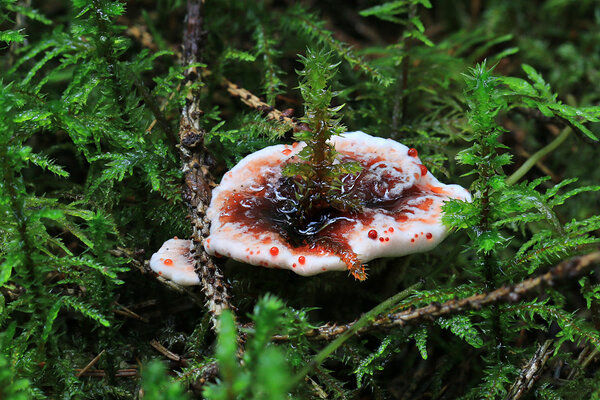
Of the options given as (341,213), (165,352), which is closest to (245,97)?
(341,213)

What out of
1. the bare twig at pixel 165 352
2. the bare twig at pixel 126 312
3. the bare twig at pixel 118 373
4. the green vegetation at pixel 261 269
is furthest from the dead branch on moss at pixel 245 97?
the bare twig at pixel 118 373

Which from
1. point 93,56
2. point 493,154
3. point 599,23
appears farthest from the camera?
point 599,23

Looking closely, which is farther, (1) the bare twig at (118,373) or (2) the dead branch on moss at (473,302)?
(1) the bare twig at (118,373)

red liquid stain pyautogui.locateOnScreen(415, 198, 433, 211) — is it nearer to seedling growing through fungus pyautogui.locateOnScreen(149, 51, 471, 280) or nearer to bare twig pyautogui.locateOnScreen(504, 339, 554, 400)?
seedling growing through fungus pyautogui.locateOnScreen(149, 51, 471, 280)

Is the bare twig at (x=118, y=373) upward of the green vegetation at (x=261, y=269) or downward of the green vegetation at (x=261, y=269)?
downward

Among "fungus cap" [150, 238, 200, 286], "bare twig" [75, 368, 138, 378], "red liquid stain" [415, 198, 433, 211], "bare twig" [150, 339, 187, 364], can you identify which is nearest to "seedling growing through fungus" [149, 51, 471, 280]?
"red liquid stain" [415, 198, 433, 211]

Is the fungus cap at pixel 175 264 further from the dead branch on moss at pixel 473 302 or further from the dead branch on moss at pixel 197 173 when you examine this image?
the dead branch on moss at pixel 473 302

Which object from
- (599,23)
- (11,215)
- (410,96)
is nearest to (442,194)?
(410,96)

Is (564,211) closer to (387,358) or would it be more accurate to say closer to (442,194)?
(442,194)
